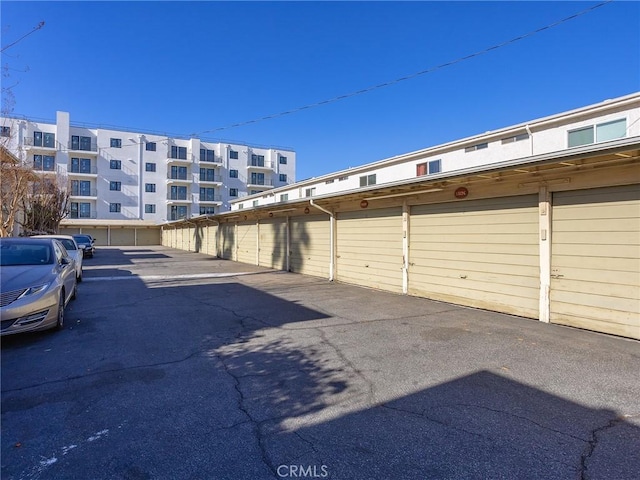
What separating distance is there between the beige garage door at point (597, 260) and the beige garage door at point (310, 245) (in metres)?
7.60

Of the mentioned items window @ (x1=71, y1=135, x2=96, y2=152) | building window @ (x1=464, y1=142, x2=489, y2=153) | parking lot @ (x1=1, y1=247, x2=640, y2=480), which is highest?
window @ (x1=71, y1=135, x2=96, y2=152)

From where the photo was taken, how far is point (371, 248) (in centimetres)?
1093

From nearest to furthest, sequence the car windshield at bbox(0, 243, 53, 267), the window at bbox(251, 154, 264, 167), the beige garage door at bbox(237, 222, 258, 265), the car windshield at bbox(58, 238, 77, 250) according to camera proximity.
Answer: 1. the car windshield at bbox(0, 243, 53, 267)
2. the car windshield at bbox(58, 238, 77, 250)
3. the beige garage door at bbox(237, 222, 258, 265)
4. the window at bbox(251, 154, 264, 167)

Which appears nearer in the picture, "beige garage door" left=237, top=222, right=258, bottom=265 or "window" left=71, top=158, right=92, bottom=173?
"beige garage door" left=237, top=222, right=258, bottom=265

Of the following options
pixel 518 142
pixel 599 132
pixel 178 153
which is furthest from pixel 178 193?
pixel 599 132

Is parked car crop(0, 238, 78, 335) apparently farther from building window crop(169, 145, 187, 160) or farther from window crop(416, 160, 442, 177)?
building window crop(169, 145, 187, 160)

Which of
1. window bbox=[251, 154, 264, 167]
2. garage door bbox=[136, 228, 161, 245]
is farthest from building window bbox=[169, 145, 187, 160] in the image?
garage door bbox=[136, 228, 161, 245]

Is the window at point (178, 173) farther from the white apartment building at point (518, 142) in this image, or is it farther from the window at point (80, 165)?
the white apartment building at point (518, 142)

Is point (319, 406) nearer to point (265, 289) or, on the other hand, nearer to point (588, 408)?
point (588, 408)

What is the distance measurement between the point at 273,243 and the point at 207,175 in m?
44.7

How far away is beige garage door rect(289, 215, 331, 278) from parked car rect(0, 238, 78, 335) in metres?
8.01

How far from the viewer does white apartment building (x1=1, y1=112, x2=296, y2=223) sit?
4859 cm

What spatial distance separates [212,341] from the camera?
18.0 ft

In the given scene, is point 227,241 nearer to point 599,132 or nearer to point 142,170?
point 599,132
